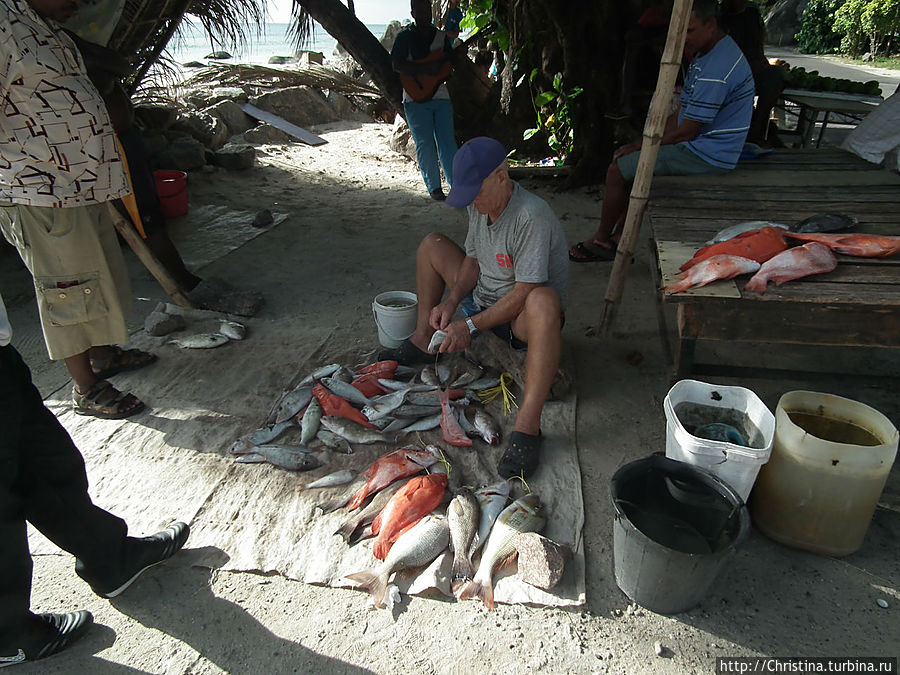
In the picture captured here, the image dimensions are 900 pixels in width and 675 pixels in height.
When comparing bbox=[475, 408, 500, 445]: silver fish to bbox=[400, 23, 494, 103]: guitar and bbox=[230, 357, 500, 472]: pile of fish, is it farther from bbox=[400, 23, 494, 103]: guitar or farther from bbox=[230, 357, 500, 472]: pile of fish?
bbox=[400, 23, 494, 103]: guitar

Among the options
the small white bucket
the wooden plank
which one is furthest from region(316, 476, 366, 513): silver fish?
the wooden plank

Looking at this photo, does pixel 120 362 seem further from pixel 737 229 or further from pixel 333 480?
pixel 737 229

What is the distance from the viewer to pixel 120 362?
3654 millimetres

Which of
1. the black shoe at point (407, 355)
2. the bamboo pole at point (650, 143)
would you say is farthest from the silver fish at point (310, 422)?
the bamboo pole at point (650, 143)

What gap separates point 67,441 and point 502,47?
25.1ft

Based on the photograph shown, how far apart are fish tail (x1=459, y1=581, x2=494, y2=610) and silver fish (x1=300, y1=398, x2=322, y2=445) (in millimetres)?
1220

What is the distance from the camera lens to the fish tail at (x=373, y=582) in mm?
2137

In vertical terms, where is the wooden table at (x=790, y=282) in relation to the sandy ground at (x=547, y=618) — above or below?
above

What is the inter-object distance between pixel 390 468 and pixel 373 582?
1.95 feet

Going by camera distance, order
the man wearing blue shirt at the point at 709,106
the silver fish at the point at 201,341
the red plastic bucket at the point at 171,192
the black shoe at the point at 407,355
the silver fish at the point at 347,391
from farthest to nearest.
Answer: the red plastic bucket at the point at 171,192, the silver fish at the point at 201,341, the man wearing blue shirt at the point at 709,106, the black shoe at the point at 407,355, the silver fish at the point at 347,391

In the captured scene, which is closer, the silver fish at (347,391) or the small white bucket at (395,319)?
the silver fish at (347,391)

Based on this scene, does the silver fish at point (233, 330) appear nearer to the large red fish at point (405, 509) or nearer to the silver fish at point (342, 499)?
the silver fish at point (342, 499)

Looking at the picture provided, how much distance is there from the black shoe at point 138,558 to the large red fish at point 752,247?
2.55 meters

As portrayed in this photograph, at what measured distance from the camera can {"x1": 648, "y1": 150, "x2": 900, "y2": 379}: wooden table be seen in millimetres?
2361
